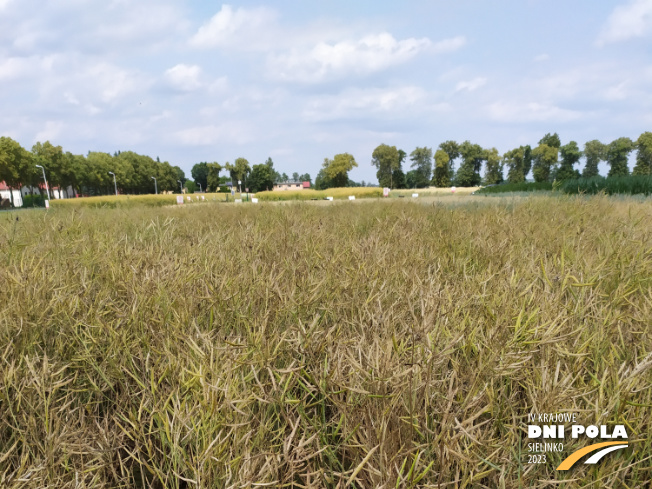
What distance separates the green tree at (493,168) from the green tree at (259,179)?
152 feet

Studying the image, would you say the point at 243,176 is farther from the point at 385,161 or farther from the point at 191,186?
the point at 191,186

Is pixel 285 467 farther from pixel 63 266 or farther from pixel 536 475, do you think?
pixel 63 266

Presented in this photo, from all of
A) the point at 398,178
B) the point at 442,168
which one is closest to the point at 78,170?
the point at 398,178

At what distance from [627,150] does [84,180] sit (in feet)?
297

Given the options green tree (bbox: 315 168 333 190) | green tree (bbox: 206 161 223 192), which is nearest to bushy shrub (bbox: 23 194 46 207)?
green tree (bbox: 206 161 223 192)

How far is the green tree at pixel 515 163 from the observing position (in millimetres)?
67250

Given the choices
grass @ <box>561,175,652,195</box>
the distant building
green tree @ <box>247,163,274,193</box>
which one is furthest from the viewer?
the distant building

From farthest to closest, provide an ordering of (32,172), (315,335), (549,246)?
(32,172) → (549,246) → (315,335)

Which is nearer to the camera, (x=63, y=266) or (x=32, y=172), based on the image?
(x=63, y=266)

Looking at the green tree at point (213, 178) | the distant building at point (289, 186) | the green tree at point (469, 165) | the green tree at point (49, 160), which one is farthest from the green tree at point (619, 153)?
the green tree at point (49, 160)

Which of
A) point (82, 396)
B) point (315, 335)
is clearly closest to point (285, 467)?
point (315, 335)

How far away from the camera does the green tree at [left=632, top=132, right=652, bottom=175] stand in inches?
2317

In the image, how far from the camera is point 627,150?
211 ft

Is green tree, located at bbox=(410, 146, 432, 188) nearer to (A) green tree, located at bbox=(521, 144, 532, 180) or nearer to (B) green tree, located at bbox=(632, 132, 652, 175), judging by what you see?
(A) green tree, located at bbox=(521, 144, 532, 180)
